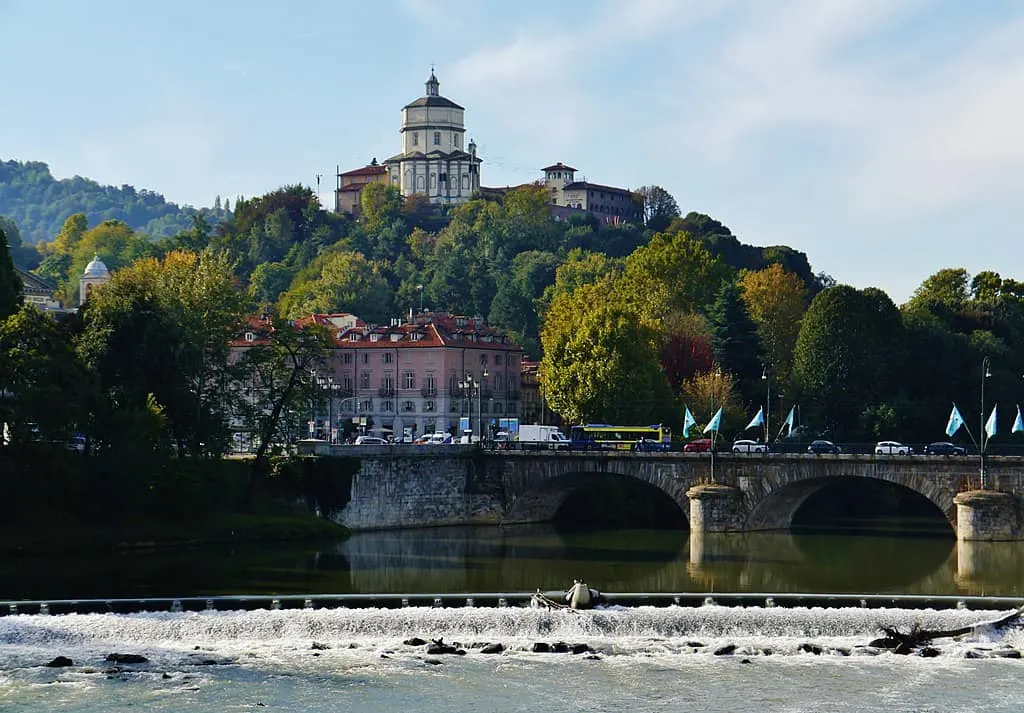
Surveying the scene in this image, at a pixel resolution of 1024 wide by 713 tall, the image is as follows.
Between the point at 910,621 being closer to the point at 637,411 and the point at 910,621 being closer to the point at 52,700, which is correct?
the point at 52,700

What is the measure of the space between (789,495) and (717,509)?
459 centimetres

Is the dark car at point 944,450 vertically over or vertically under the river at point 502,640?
over

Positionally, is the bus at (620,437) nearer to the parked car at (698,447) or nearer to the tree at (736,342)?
the parked car at (698,447)

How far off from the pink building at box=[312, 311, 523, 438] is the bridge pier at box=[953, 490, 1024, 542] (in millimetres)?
48741

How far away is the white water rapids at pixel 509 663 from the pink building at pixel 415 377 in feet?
215

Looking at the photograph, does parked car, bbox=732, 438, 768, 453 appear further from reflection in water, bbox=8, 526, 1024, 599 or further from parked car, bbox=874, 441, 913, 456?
parked car, bbox=874, 441, 913, 456

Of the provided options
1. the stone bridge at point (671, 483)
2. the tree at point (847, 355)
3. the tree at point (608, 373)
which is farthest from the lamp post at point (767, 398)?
the stone bridge at point (671, 483)

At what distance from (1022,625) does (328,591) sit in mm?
24126

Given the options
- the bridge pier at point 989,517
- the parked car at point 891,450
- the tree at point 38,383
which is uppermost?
the tree at point 38,383

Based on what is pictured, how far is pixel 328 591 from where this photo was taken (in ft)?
213

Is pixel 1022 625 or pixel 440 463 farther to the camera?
pixel 440 463

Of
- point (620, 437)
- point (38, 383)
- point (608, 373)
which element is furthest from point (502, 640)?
point (608, 373)

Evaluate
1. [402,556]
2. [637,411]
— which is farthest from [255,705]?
[637,411]

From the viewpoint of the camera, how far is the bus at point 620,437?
307ft
